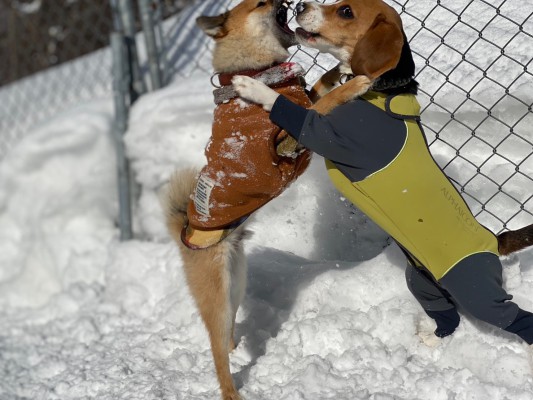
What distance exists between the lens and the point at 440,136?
337 centimetres

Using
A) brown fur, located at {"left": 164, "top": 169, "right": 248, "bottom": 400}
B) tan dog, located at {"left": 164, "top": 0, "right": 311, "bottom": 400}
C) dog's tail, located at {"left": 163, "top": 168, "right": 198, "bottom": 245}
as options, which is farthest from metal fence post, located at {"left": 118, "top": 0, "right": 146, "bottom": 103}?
tan dog, located at {"left": 164, "top": 0, "right": 311, "bottom": 400}

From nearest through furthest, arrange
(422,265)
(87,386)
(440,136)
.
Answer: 1. (422,265)
2. (87,386)
3. (440,136)

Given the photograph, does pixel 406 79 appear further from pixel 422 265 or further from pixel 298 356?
pixel 298 356

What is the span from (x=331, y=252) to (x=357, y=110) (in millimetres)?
1362

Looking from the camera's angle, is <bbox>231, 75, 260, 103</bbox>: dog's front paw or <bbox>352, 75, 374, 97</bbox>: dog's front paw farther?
<bbox>231, 75, 260, 103</bbox>: dog's front paw

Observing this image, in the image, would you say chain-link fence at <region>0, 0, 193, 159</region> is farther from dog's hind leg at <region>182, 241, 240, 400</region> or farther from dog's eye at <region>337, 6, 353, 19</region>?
dog's eye at <region>337, 6, 353, 19</region>

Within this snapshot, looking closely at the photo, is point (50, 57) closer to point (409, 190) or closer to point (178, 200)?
point (178, 200)

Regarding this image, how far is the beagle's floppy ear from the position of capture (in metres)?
2.28

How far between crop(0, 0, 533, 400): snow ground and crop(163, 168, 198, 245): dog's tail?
54 cm

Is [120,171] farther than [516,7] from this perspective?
Yes

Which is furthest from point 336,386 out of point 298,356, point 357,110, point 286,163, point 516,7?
point 516,7

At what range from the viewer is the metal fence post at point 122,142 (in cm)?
438

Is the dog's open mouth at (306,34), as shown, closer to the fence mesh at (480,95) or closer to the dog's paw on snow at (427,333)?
the fence mesh at (480,95)

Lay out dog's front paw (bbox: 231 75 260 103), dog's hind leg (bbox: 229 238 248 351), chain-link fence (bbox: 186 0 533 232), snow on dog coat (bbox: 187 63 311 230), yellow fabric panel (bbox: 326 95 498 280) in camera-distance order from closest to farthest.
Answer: yellow fabric panel (bbox: 326 95 498 280)
dog's front paw (bbox: 231 75 260 103)
snow on dog coat (bbox: 187 63 311 230)
dog's hind leg (bbox: 229 238 248 351)
chain-link fence (bbox: 186 0 533 232)
